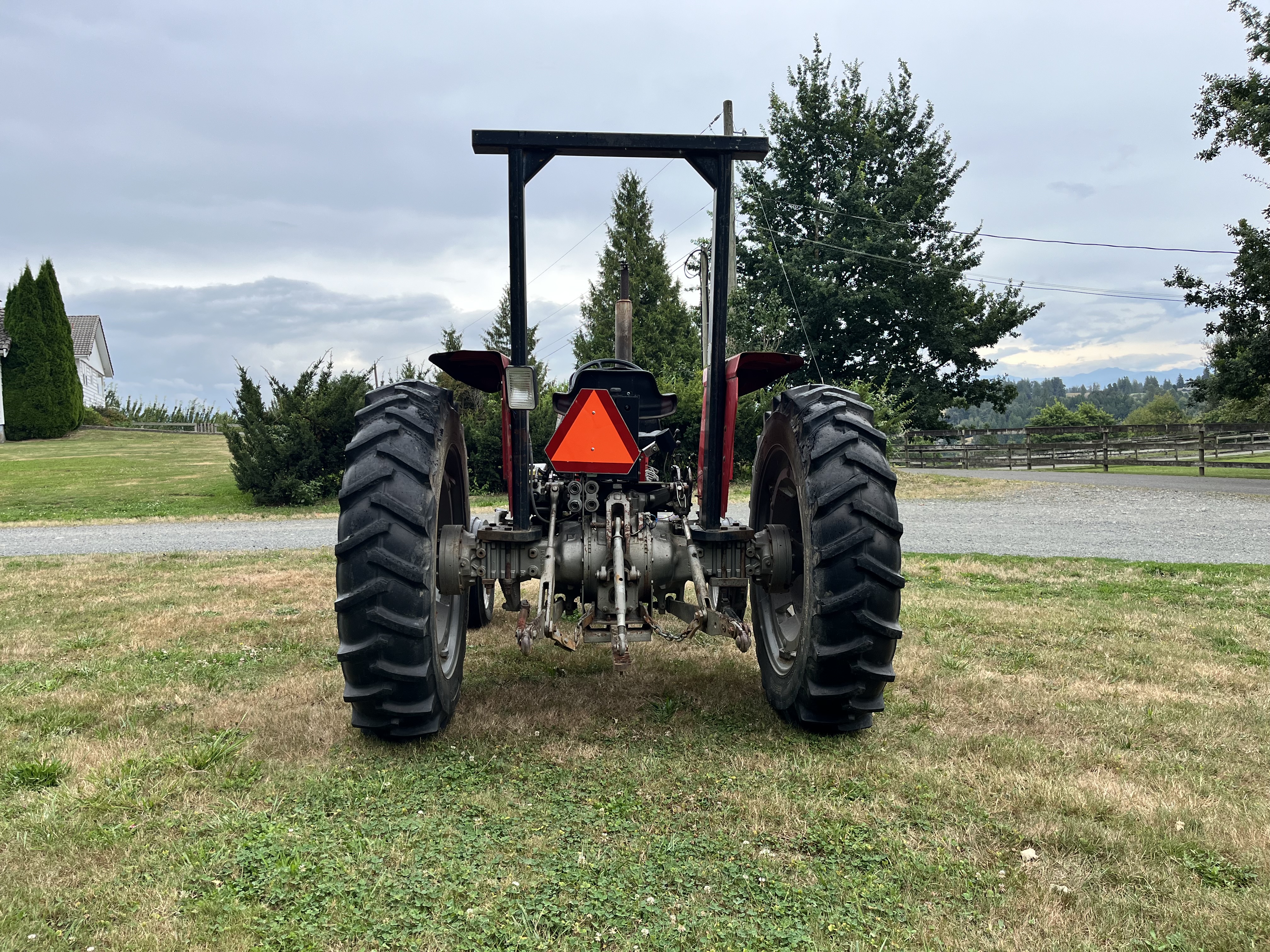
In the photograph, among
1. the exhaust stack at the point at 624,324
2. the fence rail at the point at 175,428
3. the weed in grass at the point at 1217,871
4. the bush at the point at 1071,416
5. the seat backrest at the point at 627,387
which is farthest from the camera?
the bush at the point at 1071,416

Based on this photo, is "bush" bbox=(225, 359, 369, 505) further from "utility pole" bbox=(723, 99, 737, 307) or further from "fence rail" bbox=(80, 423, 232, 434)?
"fence rail" bbox=(80, 423, 232, 434)

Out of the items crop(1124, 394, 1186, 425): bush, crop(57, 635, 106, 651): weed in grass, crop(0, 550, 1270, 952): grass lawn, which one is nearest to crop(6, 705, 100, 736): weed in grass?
crop(0, 550, 1270, 952): grass lawn

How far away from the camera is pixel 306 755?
328 cm

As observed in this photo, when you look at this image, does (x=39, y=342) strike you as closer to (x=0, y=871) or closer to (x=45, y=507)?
(x=45, y=507)

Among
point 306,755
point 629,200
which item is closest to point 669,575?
point 306,755

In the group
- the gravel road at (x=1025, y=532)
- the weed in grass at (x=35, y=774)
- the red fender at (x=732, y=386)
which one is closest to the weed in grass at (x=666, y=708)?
the red fender at (x=732, y=386)

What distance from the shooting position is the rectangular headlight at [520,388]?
336cm

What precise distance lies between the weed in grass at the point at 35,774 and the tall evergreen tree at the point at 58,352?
39351 mm

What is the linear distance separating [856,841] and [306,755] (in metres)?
2.12

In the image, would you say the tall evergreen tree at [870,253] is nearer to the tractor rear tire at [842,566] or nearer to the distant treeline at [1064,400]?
the tractor rear tire at [842,566]

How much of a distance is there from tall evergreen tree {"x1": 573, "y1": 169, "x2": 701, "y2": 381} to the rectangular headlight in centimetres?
2297

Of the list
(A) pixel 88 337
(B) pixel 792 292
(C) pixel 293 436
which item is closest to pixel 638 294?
(B) pixel 792 292

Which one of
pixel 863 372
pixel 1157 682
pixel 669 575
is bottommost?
pixel 1157 682

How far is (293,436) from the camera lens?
1683 centimetres
